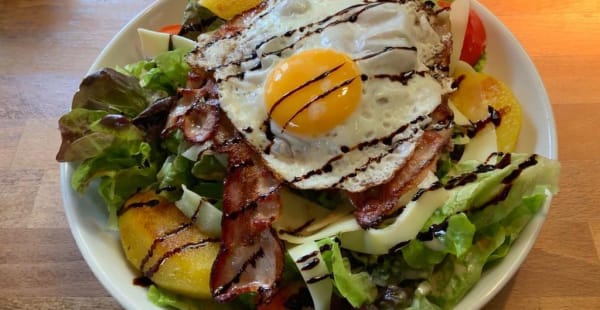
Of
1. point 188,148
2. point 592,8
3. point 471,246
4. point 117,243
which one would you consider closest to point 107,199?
point 117,243

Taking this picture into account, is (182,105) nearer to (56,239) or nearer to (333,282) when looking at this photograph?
(56,239)

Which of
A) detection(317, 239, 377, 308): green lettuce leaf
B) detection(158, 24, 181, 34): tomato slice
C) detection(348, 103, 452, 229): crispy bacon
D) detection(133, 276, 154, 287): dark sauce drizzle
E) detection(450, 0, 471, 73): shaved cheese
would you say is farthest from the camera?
detection(158, 24, 181, 34): tomato slice

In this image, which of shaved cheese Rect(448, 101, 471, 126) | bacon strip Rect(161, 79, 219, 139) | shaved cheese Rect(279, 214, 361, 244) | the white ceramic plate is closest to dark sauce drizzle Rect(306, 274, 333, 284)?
shaved cheese Rect(279, 214, 361, 244)

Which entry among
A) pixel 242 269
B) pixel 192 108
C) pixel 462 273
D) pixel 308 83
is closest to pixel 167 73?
pixel 192 108

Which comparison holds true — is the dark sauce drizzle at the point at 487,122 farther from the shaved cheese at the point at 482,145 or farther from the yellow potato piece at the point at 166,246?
the yellow potato piece at the point at 166,246

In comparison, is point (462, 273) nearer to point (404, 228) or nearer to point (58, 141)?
point (404, 228)

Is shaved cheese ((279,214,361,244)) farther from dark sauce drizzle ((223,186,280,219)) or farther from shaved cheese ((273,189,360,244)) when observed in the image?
dark sauce drizzle ((223,186,280,219))

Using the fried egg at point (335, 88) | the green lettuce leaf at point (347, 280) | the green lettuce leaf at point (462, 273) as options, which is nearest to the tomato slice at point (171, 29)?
the fried egg at point (335, 88)
